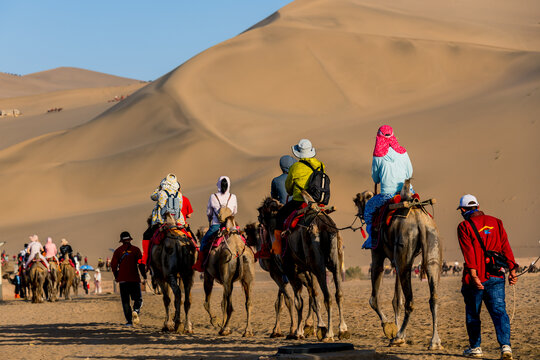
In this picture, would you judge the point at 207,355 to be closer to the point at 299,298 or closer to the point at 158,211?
the point at 299,298

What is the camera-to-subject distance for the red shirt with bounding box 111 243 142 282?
18.1m

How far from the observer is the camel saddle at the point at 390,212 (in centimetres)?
1185

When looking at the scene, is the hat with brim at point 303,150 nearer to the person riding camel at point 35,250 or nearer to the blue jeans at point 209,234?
the blue jeans at point 209,234

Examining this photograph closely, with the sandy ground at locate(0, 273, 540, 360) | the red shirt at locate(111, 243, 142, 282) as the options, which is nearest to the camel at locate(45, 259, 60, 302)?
the sandy ground at locate(0, 273, 540, 360)

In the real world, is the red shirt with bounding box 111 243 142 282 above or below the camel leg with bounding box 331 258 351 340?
above

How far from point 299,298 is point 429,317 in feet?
11.2

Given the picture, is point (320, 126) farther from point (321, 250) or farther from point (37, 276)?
point (321, 250)

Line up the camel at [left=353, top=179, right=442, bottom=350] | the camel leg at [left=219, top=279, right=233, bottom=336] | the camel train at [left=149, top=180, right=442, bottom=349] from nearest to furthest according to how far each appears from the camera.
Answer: the camel at [left=353, top=179, right=442, bottom=350], the camel train at [left=149, top=180, right=442, bottom=349], the camel leg at [left=219, top=279, right=233, bottom=336]

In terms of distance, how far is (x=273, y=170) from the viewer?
6006 cm

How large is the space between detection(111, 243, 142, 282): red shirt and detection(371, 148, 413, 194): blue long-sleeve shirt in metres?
6.83

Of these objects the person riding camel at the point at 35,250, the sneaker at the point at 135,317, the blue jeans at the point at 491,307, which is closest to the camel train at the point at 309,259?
the blue jeans at the point at 491,307

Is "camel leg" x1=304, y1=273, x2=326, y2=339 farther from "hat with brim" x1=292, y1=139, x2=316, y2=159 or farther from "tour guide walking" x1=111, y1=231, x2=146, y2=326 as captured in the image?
"tour guide walking" x1=111, y1=231, x2=146, y2=326

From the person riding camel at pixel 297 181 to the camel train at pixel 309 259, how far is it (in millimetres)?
274

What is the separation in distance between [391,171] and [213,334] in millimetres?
4447
